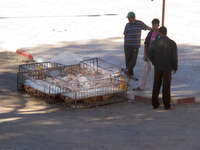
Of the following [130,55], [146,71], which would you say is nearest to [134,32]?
[130,55]

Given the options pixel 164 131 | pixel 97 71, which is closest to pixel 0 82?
pixel 97 71

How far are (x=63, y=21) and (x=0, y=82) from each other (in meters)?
12.9

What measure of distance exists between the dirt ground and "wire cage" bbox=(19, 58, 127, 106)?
281 mm

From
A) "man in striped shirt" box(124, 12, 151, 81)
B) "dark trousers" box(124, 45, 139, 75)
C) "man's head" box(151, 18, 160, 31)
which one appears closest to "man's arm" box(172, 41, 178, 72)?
"man's head" box(151, 18, 160, 31)

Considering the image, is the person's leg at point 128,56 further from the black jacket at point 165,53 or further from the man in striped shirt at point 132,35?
the black jacket at point 165,53

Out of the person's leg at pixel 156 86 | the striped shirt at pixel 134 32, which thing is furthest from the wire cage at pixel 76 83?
the striped shirt at pixel 134 32

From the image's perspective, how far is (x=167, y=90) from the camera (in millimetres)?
9281

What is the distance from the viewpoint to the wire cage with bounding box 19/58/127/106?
9812 millimetres

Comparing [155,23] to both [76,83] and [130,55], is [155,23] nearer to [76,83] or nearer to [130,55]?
[130,55]

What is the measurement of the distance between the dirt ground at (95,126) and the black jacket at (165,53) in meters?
0.90

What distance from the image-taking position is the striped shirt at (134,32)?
37.5 feet

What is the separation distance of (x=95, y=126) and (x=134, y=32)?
12.9 ft

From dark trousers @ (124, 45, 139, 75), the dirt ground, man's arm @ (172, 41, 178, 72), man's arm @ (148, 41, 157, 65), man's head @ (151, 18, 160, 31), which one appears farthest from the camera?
dark trousers @ (124, 45, 139, 75)

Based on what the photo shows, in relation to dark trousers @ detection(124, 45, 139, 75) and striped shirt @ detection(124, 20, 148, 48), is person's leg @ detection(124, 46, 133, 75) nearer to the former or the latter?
dark trousers @ detection(124, 45, 139, 75)
